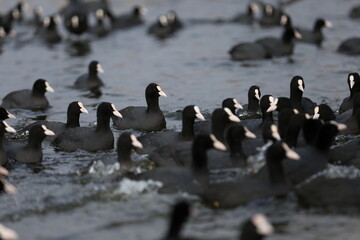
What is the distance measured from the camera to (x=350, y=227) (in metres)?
8.29

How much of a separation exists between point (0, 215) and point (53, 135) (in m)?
2.98

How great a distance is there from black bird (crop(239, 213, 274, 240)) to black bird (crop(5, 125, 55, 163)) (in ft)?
14.2

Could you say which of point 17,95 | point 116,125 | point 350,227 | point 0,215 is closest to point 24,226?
point 0,215

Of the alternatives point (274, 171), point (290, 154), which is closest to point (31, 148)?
point (274, 171)

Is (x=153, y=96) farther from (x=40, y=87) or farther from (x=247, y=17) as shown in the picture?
(x=247, y=17)

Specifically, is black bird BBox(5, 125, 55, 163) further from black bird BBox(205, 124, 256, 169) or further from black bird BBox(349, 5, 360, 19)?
black bird BBox(349, 5, 360, 19)

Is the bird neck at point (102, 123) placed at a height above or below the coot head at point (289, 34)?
below

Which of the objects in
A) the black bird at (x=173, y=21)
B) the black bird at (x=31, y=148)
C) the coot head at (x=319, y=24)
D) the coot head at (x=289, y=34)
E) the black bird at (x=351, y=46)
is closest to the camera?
the black bird at (x=31, y=148)

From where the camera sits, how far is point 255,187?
8.95m

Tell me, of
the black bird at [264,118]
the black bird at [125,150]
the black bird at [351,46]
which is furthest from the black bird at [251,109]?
the black bird at [351,46]

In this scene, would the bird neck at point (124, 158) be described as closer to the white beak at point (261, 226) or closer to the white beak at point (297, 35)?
the white beak at point (261, 226)

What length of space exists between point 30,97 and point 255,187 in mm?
6539

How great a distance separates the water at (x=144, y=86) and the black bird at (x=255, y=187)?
0.39 ft

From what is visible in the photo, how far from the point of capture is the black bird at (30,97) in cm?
1438
